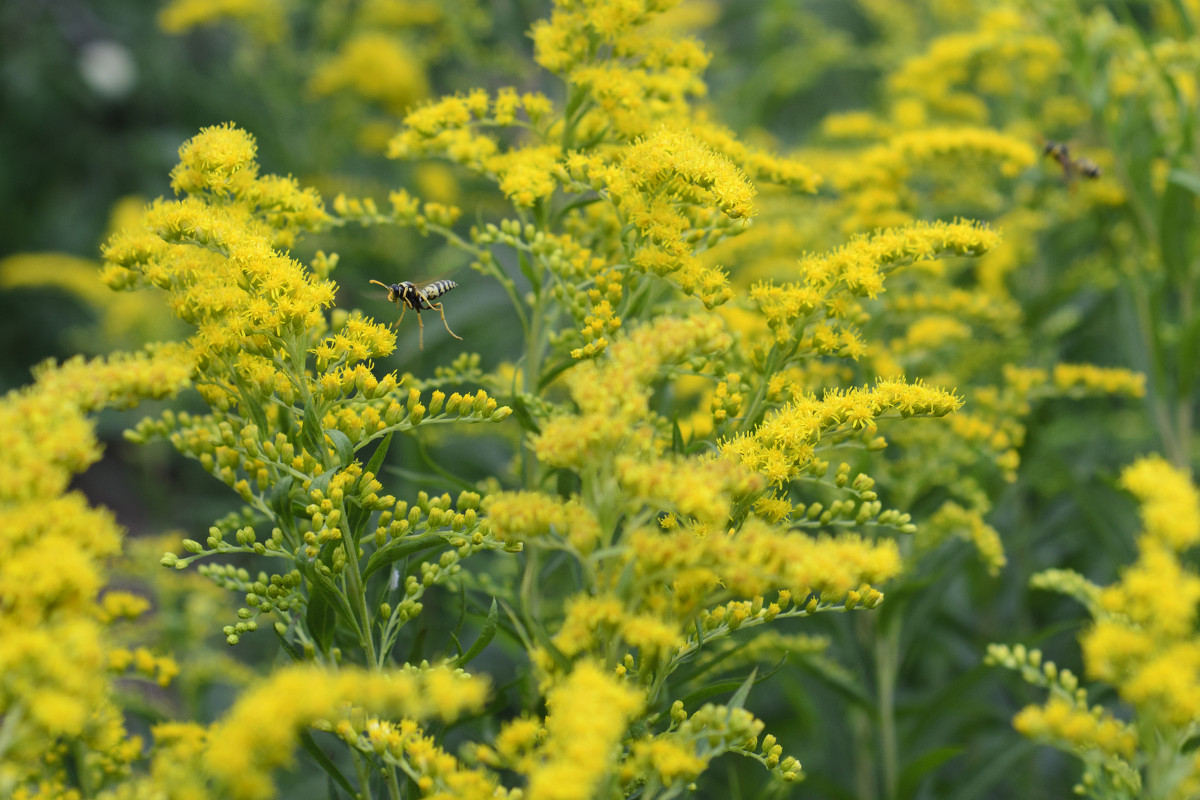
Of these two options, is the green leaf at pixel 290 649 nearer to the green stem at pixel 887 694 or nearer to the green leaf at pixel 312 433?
the green leaf at pixel 312 433

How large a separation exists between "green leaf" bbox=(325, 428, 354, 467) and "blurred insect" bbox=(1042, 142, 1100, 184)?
268 centimetres

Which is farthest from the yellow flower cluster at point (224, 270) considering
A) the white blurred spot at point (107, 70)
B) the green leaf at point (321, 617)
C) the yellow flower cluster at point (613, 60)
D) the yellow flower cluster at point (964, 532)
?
the white blurred spot at point (107, 70)

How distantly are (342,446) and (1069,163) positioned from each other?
2742mm

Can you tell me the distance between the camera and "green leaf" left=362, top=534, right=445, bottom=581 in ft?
5.34

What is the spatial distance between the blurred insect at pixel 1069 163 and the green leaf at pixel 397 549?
2590 mm

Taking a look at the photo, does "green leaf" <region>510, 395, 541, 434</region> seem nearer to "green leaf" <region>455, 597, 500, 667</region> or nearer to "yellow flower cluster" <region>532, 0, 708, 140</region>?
"green leaf" <region>455, 597, 500, 667</region>

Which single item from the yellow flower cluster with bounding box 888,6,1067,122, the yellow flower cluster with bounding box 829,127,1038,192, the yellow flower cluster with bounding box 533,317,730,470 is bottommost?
the yellow flower cluster with bounding box 533,317,730,470

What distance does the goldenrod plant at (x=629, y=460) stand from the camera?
4.24 feet

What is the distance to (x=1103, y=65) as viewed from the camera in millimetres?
3035

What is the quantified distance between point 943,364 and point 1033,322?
1.64ft

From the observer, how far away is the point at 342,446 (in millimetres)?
1566

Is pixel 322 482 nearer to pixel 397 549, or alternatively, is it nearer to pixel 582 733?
pixel 397 549

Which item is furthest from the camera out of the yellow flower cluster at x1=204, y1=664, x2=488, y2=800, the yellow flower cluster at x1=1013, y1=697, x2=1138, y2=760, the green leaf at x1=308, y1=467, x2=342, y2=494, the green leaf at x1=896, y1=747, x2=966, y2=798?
the green leaf at x1=896, y1=747, x2=966, y2=798

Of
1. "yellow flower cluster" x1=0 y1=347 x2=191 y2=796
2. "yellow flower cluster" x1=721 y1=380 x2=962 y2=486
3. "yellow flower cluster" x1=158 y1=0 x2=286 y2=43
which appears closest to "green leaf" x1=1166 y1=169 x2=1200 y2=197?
"yellow flower cluster" x1=721 y1=380 x2=962 y2=486
